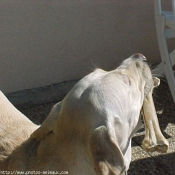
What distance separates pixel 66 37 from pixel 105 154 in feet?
12.2

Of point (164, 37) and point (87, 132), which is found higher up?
point (87, 132)

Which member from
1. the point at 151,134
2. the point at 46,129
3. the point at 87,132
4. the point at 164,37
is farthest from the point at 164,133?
the point at 87,132

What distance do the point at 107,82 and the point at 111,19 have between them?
3446 mm

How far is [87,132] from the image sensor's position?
10.2 feet

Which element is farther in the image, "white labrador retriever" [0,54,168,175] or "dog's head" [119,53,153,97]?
"dog's head" [119,53,153,97]

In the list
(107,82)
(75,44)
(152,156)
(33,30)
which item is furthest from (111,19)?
(107,82)

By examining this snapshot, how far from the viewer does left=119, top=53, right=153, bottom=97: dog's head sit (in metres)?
3.70

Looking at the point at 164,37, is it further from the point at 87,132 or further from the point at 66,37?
the point at 87,132

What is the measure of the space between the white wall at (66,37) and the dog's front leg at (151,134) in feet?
7.96

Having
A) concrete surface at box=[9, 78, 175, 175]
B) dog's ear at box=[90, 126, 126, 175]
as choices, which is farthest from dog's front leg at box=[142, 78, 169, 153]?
dog's ear at box=[90, 126, 126, 175]

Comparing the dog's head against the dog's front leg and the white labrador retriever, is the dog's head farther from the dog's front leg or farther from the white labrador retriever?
the dog's front leg

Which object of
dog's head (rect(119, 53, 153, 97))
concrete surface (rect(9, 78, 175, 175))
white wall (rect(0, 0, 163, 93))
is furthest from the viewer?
white wall (rect(0, 0, 163, 93))

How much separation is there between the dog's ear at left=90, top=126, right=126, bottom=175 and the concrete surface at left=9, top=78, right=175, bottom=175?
1.88m

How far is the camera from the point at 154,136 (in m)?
4.02
